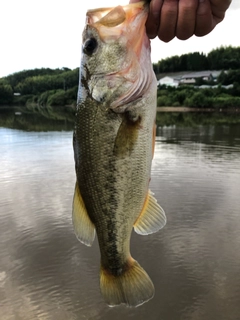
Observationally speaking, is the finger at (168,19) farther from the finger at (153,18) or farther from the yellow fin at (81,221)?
the yellow fin at (81,221)

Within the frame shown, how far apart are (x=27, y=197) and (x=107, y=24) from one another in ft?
41.7

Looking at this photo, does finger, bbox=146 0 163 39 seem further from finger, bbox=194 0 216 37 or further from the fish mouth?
finger, bbox=194 0 216 37

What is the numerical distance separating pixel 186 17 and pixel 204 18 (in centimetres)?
10

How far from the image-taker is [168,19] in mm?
1907

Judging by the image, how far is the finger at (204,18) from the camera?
186 centimetres

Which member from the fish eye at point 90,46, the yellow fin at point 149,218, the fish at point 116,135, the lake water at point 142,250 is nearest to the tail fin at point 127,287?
the fish at point 116,135

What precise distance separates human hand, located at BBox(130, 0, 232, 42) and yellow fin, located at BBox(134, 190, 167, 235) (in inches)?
39.9

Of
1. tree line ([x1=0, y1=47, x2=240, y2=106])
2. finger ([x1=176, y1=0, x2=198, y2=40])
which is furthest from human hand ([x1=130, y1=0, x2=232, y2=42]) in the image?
tree line ([x1=0, y1=47, x2=240, y2=106])

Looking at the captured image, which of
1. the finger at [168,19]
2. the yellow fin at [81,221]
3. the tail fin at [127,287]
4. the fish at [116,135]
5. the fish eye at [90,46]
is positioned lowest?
the tail fin at [127,287]

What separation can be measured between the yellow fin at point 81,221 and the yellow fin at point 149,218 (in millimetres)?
308

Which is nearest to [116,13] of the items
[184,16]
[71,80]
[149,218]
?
[184,16]

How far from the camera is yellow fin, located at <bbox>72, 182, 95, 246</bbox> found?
86.7 inches

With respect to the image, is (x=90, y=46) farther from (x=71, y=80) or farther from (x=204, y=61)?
(x=71, y=80)

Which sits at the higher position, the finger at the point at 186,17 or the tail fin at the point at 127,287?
the finger at the point at 186,17
